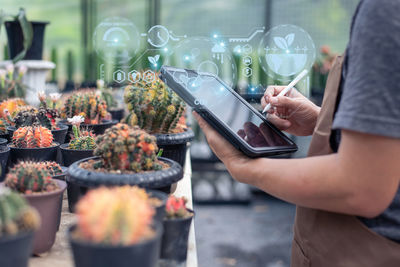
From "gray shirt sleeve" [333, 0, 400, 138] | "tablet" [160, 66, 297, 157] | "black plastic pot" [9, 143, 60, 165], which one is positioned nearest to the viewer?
"gray shirt sleeve" [333, 0, 400, 138]

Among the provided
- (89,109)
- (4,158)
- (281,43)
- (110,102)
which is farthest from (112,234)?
(110,102)

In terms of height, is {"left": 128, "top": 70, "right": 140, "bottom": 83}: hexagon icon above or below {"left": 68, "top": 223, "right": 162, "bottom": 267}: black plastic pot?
above

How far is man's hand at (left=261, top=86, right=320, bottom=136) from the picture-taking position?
135cm

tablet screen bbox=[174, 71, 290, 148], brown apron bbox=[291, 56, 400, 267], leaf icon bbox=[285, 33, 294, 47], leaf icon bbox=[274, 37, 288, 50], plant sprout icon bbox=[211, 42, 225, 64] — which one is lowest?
brown apron bbox=[291, 56, 400, 267]

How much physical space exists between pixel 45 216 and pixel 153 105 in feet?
2.62

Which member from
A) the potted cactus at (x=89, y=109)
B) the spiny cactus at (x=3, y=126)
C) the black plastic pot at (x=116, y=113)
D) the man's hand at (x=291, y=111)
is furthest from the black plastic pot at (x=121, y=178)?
the black plastic pot at (x=116, y=113)

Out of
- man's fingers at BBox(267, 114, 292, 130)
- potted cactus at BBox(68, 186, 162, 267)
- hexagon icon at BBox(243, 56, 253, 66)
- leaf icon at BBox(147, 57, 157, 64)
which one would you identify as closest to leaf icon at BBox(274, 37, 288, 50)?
hexagon icon at BBox(243, 56, 253, 66)

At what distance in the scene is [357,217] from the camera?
103cm

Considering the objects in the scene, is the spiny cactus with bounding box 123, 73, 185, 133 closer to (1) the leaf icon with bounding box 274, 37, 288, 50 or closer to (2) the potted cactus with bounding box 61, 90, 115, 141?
(2) the potted cactus with bounding box 61, 90, 115, 141

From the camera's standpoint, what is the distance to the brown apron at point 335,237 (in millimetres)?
1009

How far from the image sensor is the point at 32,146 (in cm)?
145

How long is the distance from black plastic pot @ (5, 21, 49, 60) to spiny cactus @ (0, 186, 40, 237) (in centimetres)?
267

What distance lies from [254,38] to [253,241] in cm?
265

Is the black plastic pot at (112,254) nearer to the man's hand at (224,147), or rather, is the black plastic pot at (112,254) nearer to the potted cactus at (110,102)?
the man's hand at (224,147)
